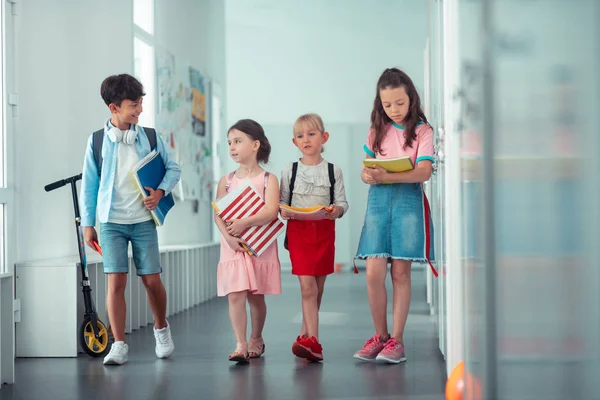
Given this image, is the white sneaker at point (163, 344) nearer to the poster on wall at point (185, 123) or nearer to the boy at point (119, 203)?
the boy at point (119, 203)

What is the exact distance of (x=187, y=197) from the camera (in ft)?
22.7

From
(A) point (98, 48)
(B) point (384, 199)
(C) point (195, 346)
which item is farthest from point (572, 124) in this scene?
(A) point (98, 48)

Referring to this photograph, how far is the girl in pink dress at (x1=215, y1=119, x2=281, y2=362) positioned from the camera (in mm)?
3383

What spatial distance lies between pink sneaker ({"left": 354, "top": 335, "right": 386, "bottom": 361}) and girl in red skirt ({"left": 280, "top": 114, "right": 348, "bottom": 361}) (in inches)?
6.3

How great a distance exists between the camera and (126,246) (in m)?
3.47

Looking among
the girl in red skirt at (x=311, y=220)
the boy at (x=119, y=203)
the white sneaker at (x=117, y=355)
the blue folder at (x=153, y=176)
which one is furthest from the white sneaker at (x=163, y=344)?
the girl in red skirt at (x=311, y=220)

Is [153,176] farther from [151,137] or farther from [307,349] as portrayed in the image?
[307,349]

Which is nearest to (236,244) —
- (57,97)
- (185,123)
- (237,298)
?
(237,298)

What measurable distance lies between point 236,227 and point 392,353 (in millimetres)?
792

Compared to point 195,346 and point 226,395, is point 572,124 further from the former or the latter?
point 195,346

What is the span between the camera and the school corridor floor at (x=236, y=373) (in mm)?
2729

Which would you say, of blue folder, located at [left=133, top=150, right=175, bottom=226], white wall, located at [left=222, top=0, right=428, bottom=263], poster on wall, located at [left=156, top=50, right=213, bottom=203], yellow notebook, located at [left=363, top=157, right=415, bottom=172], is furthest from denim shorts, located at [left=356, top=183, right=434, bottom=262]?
white wall, located at [left=222, top=0, right=428, bottom=263]

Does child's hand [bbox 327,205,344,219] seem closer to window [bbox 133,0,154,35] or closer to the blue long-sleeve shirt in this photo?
the blue long-sleeve shirt

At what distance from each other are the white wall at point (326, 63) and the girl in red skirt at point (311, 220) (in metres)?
6.78
